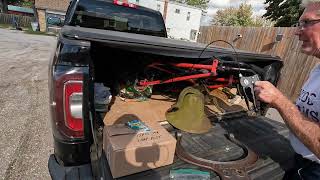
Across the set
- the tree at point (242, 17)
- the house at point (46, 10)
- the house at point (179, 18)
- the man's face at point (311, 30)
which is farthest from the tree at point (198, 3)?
the man's face at point (311, 30)

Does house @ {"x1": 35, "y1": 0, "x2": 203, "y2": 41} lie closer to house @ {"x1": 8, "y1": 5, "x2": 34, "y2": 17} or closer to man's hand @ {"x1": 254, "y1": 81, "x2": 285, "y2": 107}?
house @ {"x1": 8, "y1": 5, "x2": 34, "y2": 17}

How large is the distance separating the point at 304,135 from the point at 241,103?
A: 6.07 ft

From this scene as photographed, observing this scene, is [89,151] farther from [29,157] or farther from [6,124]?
[6,124]

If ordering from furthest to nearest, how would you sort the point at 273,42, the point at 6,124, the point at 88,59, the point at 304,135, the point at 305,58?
the point at 273,42 → the point at 305,58 → the point at 6,124 → the point at 88,59 → the point at 304,135

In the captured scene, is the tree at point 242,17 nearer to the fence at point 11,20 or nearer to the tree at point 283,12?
the tree at point 283,12

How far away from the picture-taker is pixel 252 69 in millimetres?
2332

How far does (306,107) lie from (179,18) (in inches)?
1278

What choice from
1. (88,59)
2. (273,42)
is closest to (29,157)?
(88,59)

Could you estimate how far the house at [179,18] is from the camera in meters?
30.7

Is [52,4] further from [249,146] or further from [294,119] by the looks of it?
[294,119]

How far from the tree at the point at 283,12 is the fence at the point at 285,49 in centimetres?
801

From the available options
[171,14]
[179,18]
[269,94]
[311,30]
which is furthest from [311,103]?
[179,18]

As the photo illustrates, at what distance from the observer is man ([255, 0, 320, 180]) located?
1.31m

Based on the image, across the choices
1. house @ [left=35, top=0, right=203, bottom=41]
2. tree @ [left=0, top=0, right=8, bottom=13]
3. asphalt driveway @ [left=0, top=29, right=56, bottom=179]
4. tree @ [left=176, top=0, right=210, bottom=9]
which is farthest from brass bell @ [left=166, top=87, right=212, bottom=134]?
tree @ [left=0, top=0, right=8, bottom=13]
